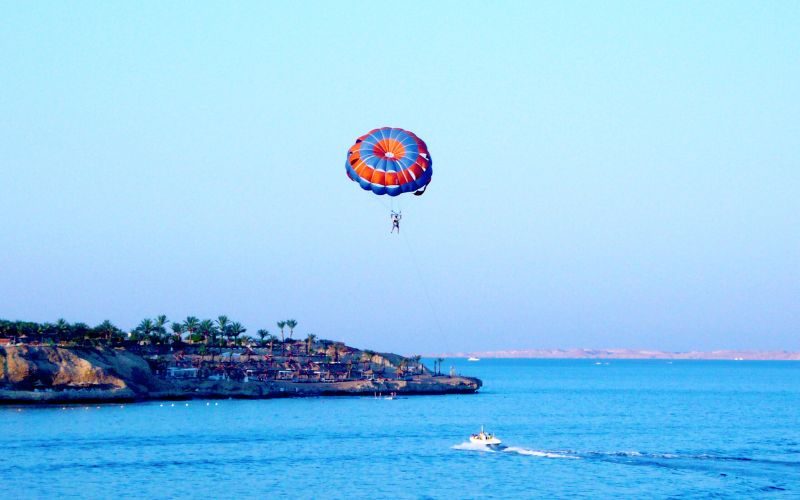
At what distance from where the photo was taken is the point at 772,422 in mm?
118312

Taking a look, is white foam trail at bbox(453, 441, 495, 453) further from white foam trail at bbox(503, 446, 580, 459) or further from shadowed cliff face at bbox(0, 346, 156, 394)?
shadowed cliff face at bbox(0, 346, 156, 394)

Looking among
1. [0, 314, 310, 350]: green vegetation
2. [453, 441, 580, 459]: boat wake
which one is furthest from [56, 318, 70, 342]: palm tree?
[453, 441, 580, 459]: boat wake

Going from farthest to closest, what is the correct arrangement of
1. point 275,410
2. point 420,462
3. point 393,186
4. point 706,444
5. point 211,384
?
1. point 211,384
2. point 275,410
3. point 706,444
4. point 420,462
5. point 393,186

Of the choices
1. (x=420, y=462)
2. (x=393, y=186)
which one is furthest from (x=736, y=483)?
(x=393, y=186)

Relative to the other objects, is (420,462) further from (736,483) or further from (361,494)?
(736,483)

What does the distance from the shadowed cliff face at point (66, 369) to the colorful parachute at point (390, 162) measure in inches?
2589

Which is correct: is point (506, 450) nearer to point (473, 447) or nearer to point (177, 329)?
point (473, 447)

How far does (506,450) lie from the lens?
86188 mm

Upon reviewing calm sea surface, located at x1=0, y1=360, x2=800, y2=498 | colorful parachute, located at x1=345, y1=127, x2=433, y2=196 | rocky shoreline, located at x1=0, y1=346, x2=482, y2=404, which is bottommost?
calm sea surface, located at x1=0, y1=360, x2=800, y2=498

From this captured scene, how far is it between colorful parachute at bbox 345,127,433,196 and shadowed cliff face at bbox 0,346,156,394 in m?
65.7

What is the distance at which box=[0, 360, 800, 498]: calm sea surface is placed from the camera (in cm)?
6750

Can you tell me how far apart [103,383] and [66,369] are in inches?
184

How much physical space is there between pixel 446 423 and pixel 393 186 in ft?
148

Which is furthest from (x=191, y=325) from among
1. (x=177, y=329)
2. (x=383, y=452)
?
(x=383, y=452)
